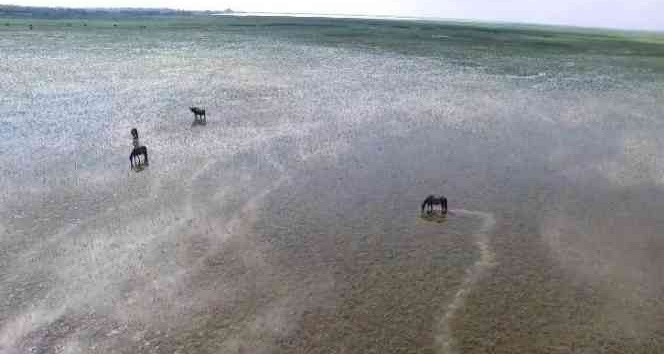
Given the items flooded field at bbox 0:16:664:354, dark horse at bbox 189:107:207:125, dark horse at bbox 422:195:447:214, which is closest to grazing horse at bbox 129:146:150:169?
flooded field at bbox 0:16:664:354

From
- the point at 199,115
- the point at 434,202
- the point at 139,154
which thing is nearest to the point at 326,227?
the point at 434,202

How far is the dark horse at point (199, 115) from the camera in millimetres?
26828

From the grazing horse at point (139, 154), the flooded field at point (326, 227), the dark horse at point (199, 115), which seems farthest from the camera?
the dark horse at point (199, 115)

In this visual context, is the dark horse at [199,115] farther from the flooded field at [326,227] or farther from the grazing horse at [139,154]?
the grazing horse at [139,154]

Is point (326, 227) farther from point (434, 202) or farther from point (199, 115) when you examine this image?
point (199, 115)

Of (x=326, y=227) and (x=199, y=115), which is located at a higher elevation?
(x=199, y=115)

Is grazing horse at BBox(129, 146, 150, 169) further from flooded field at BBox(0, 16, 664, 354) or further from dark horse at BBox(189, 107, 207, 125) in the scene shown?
dark horse at BBox(189, 107, 207, 125)

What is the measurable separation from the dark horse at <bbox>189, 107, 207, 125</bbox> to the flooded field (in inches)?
20.0

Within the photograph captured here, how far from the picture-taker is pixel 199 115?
27.7m

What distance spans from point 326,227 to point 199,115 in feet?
51.5

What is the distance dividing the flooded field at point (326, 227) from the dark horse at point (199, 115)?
1.67 feet

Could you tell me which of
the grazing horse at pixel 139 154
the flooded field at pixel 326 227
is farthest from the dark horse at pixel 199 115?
the grazing horse at pixel 139 154

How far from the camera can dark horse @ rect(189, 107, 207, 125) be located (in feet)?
88.0

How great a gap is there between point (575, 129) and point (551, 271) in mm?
17961
